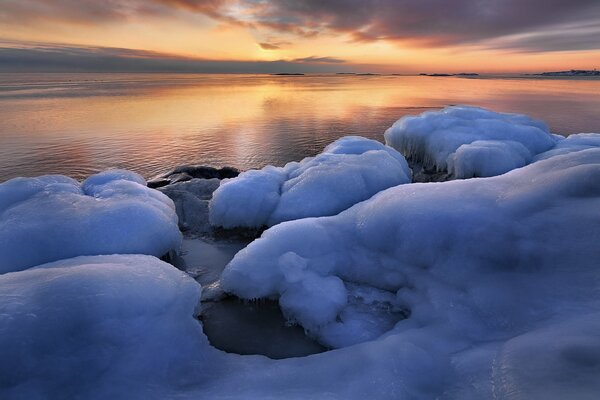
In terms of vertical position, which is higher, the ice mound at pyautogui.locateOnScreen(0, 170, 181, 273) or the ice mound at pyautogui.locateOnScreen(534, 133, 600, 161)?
the ice mound at pyautogui.locateOnScreen(534, 133, 600, 161)

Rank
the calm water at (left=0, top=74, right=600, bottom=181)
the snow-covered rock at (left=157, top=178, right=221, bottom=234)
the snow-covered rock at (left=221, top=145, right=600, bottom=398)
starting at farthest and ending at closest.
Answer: the calm water at (left=0, top=74, right=600, bottom=181) → the snow-covered rock at (left=157, top=178, right=221, bottom=234) → the snow-covered rock at (left=221, top=145, right=600, bottom=398)

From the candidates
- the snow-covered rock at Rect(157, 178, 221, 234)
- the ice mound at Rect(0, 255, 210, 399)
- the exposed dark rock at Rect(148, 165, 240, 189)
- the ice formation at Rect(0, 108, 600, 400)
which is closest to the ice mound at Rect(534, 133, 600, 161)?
the ice formation at Rect(0, 108, 600, 400)

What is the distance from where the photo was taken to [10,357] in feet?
11.0

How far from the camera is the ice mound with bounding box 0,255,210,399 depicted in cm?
338

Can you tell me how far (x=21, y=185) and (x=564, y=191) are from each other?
9.89 metres

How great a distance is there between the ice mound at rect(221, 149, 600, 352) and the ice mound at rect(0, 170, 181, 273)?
1923 mm

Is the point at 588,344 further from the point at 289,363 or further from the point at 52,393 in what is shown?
the point at 52,393

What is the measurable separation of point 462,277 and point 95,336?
15.2ft

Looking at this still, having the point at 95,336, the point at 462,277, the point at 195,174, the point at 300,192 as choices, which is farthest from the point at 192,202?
the point at 462,277

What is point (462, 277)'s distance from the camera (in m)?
4.73

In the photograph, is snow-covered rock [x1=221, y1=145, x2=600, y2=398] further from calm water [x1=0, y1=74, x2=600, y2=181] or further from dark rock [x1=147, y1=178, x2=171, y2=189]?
calm water [x1=0, y1=74, x2=600, y2=181]

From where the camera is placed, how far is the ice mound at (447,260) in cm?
412

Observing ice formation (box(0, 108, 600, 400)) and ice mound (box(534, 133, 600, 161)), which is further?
ice mound (box(534, 133, 600, 161))

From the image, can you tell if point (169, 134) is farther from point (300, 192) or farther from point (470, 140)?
point (470, 140)
